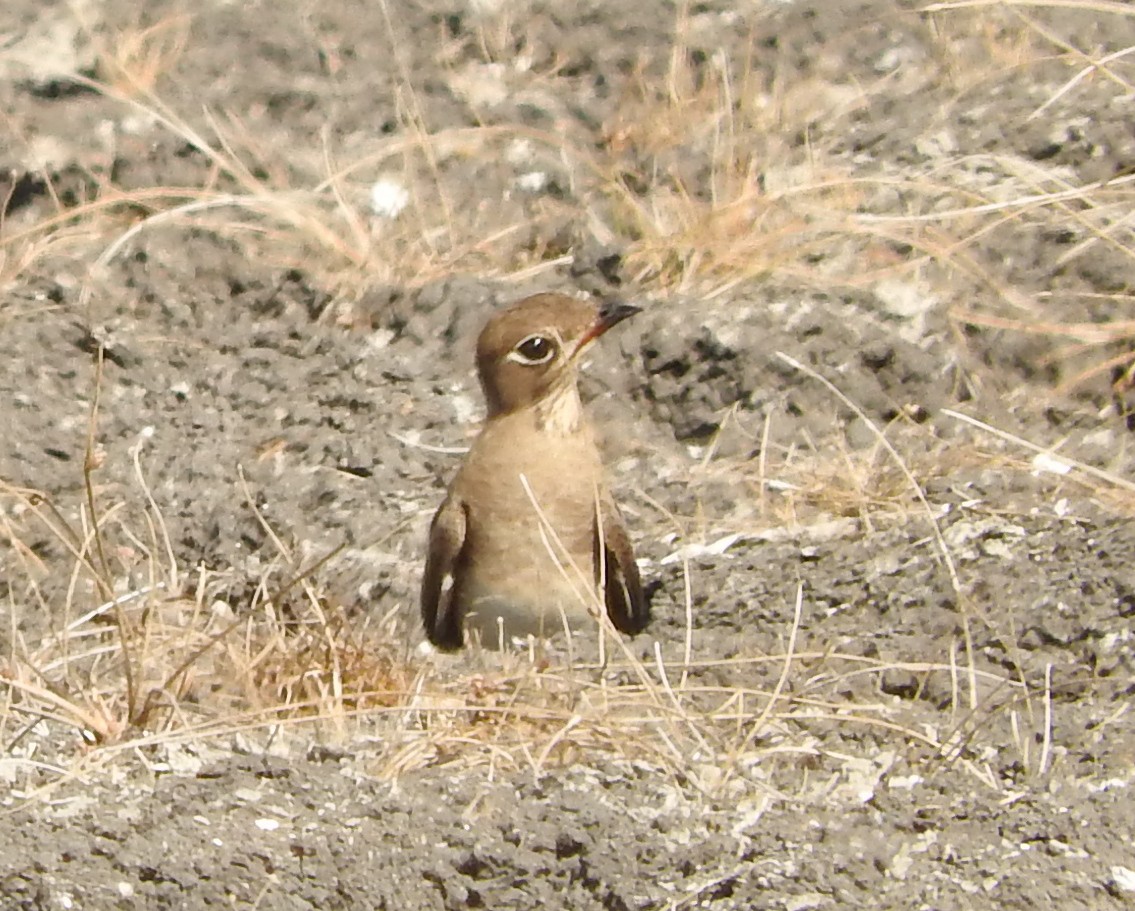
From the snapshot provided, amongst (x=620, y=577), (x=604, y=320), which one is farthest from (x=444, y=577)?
(x=604, y=320)

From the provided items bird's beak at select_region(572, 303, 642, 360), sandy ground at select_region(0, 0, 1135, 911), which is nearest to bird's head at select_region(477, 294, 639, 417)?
bird's beak at select_region(572, 303, 642, 360)

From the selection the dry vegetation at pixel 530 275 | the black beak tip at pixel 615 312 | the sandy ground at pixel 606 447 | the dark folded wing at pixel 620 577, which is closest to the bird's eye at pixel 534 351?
the black beak tip at pixel 615 312

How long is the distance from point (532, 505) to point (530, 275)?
175 cm

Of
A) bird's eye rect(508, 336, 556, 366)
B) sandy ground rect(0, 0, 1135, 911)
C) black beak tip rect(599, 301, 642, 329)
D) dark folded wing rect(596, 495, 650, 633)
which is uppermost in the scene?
black beak tip rect(599, 301, 642, 329)

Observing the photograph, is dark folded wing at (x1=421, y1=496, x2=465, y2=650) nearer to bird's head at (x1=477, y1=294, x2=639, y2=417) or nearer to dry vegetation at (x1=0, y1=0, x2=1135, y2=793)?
dry vegetation at (x1=0, y1=0, x2=1135, y2=793)

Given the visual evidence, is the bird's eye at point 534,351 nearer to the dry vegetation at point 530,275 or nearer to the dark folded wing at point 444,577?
the dark folded wing at point 444,577

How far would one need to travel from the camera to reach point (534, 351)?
4.54 m

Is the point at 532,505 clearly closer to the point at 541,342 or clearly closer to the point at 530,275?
the point at 541,342

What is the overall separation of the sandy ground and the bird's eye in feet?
2.17

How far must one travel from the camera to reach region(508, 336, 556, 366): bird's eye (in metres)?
4.52

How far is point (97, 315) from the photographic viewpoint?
5.92m

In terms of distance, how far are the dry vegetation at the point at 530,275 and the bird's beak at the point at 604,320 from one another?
0.74 meters

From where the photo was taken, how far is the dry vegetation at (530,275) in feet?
10.8

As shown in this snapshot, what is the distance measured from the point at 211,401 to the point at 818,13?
3.38 meters
